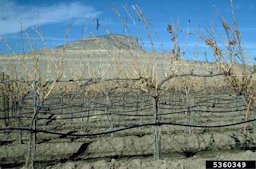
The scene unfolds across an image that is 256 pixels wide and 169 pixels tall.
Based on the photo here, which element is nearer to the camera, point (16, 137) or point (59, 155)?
point (59, 155)

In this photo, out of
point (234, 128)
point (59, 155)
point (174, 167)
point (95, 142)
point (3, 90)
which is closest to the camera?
point (174, 167)

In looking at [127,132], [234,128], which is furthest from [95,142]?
[234,128]

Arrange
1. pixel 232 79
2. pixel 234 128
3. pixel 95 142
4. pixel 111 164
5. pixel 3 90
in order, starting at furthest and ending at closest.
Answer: pixel 3 90 → pixel 234 128 → pixel 232 79 → pixel 95 142 → pixel 111 164

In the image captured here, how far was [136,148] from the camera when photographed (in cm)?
702

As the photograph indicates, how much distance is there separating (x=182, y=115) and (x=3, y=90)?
5.48m

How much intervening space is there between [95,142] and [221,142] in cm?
240

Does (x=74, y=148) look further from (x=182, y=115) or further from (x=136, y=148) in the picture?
(x=182, y=115)

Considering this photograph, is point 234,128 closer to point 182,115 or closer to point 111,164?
point 182,115

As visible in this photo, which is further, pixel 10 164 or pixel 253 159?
pixel 10 164

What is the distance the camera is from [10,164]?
6219 mm

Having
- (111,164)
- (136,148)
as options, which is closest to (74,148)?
(136,148)

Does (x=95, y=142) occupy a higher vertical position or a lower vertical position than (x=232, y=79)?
lower

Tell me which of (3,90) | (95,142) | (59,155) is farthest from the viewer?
(3,90)

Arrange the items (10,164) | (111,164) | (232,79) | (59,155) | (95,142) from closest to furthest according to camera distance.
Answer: (111,164), (10,164), (59,155), (95,142), (232,79)
